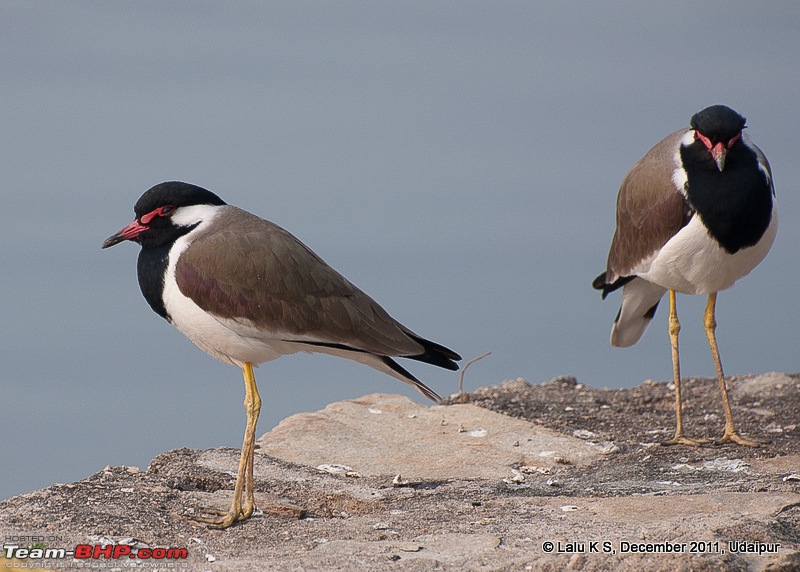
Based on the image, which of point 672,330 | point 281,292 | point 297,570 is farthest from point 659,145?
point 297,570

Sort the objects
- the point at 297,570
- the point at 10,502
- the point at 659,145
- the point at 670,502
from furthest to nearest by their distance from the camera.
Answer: the point at 659,145
the point at 10,502
the point at 670,502
the point at 297,570

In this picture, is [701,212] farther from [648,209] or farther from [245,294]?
[245,294]

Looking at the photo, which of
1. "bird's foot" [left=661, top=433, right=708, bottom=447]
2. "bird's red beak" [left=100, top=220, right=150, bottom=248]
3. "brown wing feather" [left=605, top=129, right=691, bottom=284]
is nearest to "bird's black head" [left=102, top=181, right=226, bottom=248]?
"bird's red beak" [left=100, top=220, right=150, bottom=248]

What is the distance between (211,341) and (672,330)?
3681 millimetres

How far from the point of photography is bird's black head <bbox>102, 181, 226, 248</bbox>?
17.8 ft

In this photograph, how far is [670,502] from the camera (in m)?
5.15

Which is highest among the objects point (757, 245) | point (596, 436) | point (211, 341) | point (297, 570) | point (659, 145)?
point (659, 145)

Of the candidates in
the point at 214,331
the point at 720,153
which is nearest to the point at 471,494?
the point at 214,331

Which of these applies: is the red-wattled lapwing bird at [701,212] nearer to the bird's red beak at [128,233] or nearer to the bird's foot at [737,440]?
the bird's foot at [737,440]

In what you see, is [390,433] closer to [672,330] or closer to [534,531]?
[672,330]

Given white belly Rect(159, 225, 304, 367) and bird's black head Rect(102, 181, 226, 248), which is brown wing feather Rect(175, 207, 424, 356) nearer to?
white belly Rect(159, 225, 304, 367)

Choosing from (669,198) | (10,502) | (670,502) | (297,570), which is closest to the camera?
(297,570)

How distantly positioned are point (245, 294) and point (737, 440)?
3734 millimetres

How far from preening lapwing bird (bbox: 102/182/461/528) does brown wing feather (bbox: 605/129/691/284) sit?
2.20 metres
